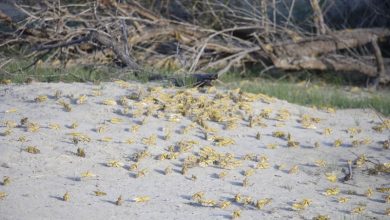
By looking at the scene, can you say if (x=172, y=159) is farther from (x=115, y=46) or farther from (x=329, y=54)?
(x=329, y=54)

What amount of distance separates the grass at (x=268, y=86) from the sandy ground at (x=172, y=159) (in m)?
0.64

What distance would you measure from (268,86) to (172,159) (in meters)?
3.79

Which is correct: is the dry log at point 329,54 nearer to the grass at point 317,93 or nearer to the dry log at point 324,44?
the dry log at point 324,44

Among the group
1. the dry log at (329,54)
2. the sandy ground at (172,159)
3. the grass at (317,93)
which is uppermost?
the dry log at (329,54)

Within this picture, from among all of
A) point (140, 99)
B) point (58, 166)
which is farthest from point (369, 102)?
point (58, 166)

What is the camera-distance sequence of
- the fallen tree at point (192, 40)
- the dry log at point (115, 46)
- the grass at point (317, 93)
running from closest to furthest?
the dry log at point (115, 46) < the grass at point (317, 93) < the fallen tree at point (192, 40)

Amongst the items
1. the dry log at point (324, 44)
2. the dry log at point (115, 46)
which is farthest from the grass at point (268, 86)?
the dry log at point (324, 44)

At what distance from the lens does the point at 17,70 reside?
839 centimetres

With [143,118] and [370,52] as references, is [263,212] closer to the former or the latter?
[143,118]

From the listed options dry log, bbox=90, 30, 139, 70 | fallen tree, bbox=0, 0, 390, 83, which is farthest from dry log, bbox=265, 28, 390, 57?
dry log, bbox=90, 30, 139, 70

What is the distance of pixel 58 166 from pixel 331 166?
241cm

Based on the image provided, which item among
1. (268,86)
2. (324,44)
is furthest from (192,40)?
(324,44)

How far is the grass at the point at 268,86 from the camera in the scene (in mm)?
8242

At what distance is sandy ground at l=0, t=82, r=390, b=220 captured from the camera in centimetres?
516
